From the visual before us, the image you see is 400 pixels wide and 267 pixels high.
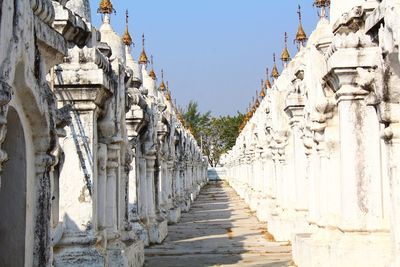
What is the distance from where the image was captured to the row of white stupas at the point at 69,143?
206 inches

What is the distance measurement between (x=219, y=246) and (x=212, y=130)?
83.8 meters

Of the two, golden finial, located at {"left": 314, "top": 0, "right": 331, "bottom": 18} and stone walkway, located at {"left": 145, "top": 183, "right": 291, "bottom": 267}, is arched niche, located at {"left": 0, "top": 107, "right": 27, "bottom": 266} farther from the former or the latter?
golden finial, located at {"left": 314, "top": 0, "right": 331, "bottom": 18}

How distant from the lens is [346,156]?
8805 millimetres

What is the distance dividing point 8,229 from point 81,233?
3.27 metres

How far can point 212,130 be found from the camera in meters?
98.4

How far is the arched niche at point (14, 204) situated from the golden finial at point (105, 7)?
7.01 m

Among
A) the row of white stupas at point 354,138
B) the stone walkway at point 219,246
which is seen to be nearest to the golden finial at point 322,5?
the row of white stupas at point 354,138

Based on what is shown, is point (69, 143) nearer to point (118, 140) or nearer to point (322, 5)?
point (118, 140)

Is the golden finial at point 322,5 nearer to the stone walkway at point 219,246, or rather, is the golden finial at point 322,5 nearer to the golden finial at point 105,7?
the golden finial at point 105,7

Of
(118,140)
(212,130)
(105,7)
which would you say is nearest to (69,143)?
(118,140)

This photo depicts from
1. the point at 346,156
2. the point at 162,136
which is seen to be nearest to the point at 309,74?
the point at 346,156

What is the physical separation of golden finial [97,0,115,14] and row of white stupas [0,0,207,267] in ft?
0.06

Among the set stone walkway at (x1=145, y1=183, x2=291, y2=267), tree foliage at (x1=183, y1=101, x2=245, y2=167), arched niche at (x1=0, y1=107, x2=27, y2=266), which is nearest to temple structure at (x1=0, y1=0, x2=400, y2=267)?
arched niche at (x1=0, y1=107, x2=27, y2=266)

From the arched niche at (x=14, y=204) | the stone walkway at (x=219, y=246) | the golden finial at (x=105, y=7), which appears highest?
the golden finial at (x=105, y=7)
